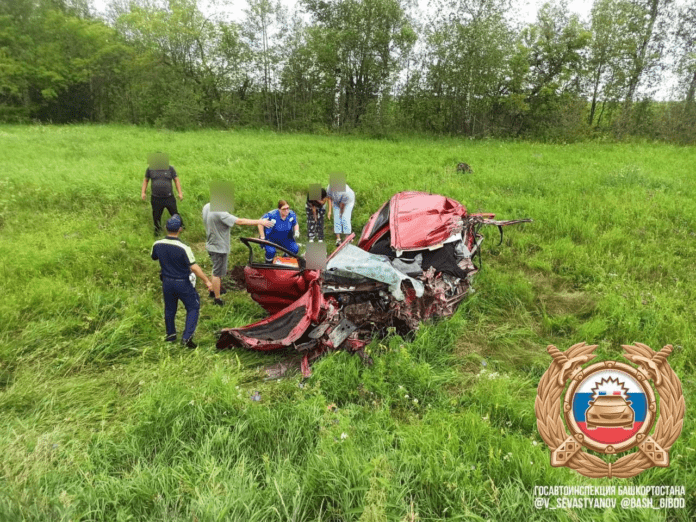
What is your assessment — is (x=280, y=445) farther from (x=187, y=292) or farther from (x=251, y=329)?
(x=187, y=292)

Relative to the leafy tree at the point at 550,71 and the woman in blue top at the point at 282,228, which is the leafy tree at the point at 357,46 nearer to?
the leafy tree at the point at 550,71

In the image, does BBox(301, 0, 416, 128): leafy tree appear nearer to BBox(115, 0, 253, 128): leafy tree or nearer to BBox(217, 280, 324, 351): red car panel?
BBox(115, 0, 253, 128): leafy tree

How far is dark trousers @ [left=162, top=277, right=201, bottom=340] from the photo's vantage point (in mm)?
3611

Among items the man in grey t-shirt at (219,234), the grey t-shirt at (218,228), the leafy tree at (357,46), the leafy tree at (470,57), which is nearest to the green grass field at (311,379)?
the man in grey t-shirt at (219,234)

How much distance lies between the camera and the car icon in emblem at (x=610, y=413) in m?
2.11

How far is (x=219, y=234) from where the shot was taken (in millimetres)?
4500

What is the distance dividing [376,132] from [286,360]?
53.8 feet

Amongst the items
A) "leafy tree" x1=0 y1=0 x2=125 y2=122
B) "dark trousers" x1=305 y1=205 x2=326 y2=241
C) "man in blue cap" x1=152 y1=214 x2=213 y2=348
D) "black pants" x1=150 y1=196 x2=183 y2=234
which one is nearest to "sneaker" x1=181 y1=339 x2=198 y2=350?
"man in blue cap" x1=152 y1=214 x2=213 y2=348

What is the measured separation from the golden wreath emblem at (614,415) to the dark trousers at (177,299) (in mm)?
3169

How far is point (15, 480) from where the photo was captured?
1974 mm

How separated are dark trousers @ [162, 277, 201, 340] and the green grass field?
20 centimetres

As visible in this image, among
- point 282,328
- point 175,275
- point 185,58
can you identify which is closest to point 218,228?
point 175,275

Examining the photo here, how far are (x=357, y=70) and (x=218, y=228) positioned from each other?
1892cm

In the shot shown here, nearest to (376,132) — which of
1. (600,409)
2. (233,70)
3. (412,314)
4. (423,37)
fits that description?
(423,37)
